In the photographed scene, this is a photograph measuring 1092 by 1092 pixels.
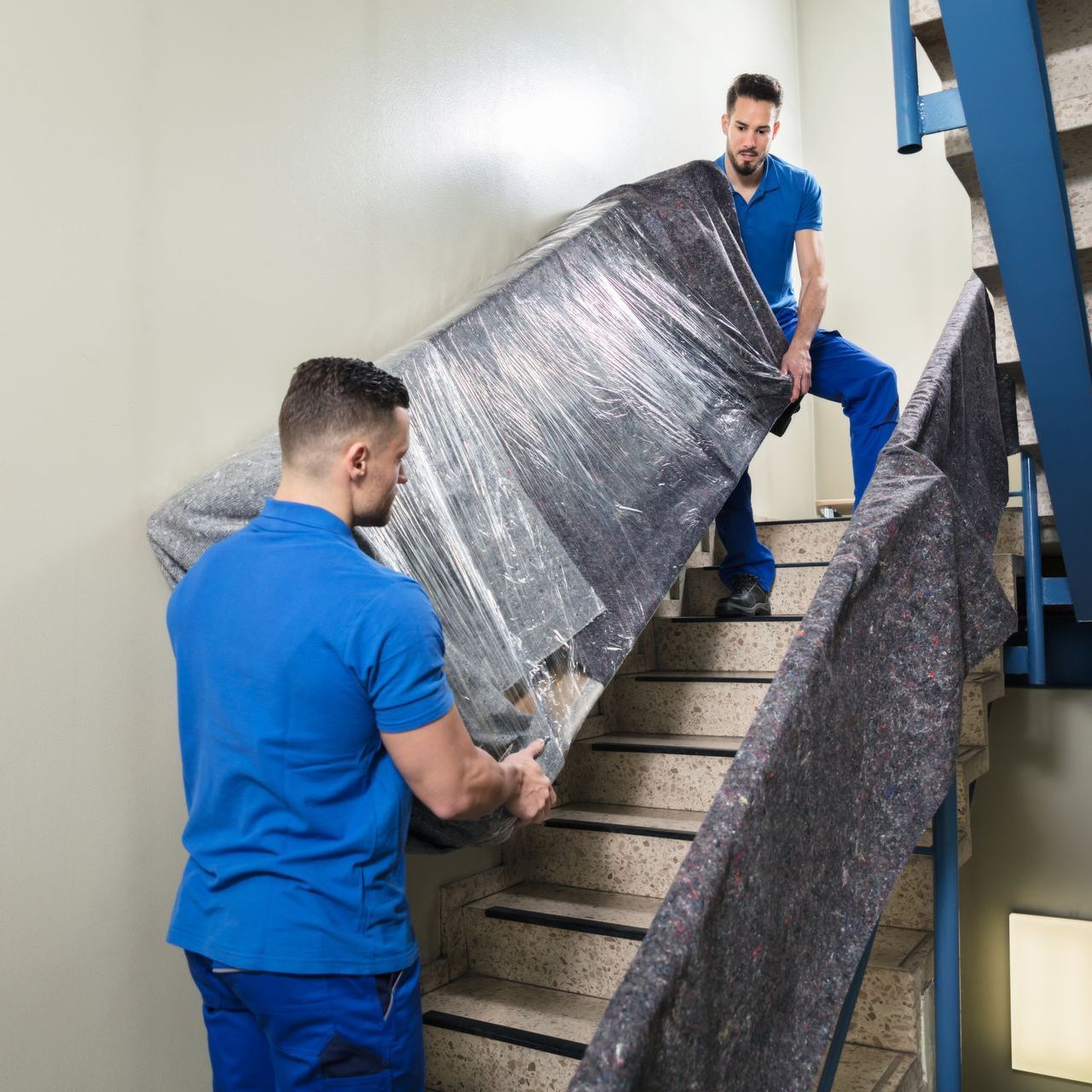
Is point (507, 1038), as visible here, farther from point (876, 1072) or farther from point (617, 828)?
point (876, 1072)

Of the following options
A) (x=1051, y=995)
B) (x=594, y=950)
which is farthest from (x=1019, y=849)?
(x=594, y=950)

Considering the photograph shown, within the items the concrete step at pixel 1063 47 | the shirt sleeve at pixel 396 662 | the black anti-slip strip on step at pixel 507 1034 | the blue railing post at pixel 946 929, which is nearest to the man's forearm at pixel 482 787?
the shirt sleeve at pixel 396 662

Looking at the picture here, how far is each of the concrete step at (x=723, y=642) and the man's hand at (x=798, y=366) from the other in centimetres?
65

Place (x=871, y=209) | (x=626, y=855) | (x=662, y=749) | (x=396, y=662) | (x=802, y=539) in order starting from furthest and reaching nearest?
1. (x=871, y=209)
2. (x=802, y=539)
3. (x=662, y=749)
4. (x=626, y=855)
5. (x=396, y=662)

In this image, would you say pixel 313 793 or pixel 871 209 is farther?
pixel 871 209

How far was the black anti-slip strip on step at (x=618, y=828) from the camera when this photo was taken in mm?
2281

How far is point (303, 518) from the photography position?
128 cm

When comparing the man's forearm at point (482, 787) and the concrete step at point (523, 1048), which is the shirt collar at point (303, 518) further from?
the concrete step at point (523, 1048)

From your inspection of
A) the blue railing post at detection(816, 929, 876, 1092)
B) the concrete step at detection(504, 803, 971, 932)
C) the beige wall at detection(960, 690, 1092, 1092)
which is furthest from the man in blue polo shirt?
the blue railing post at detection(816, 929, 876, 1092)

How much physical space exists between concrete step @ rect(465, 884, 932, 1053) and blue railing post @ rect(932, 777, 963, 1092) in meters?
0.53

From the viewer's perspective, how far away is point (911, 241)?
4.98m

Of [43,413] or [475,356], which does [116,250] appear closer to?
[43,413]

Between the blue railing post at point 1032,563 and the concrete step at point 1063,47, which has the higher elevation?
the concrete step at point 1063,47

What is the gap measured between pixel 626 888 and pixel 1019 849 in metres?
2.66
